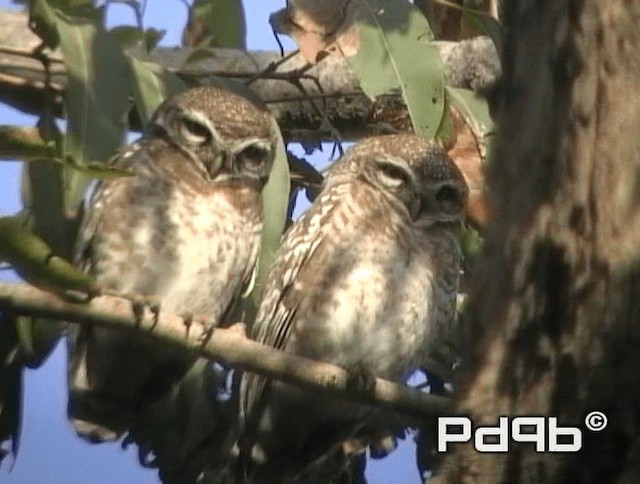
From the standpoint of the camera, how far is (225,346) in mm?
2121

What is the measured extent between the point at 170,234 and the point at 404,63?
450 mm

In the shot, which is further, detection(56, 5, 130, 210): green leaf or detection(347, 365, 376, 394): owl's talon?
detection(56, 5, 130, 210): green leaf

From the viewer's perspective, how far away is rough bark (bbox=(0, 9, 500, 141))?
3016 millimetres

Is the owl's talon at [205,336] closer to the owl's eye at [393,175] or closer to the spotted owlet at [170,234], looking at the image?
the spotted owlet at [170,234]

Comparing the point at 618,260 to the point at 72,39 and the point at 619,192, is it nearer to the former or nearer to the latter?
the point at 619,192

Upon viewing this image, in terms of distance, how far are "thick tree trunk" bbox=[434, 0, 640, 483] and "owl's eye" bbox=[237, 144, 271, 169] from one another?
55.2 inches

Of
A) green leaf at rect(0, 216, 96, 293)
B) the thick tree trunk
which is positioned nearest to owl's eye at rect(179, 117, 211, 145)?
green leaf at rect(0, 216, 96, 293)

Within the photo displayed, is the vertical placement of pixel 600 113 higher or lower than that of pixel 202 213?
higher

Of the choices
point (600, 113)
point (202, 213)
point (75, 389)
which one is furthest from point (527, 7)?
point (75, 389)

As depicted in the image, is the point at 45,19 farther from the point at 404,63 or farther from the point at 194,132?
the point at 404,63

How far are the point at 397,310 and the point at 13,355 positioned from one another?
0.60m

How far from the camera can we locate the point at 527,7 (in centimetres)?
152

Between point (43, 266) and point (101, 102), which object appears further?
point (101, 102)

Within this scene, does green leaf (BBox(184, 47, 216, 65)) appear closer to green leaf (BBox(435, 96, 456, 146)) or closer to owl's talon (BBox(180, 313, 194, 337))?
green leaf (BBox(435, 96, 456, 146))
